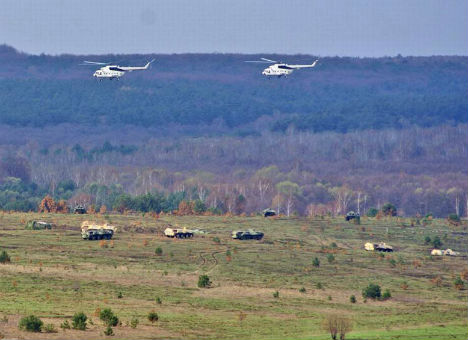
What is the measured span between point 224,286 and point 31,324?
1585 inches

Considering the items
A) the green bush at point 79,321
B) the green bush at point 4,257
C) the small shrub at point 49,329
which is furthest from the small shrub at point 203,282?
the small shrub at point 49,329

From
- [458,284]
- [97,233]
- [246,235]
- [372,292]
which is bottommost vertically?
[246,235]

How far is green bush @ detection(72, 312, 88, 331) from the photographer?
362ft

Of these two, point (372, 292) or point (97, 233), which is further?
point (97, 233)

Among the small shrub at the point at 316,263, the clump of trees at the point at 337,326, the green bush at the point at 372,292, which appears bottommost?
the small shrub at the point at 316,263

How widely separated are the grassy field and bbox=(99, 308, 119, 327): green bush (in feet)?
2.40

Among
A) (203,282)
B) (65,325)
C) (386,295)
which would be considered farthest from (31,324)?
(386,295)

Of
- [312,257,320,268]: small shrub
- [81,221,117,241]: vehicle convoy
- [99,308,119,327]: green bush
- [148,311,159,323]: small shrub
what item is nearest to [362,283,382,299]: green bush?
[312,257,320,268]: small shrub

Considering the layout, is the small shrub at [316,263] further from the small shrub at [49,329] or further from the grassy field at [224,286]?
the small shrub at [49,329]

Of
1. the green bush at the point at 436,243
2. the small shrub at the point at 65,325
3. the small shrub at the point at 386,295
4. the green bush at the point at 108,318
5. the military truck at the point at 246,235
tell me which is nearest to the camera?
the small shrub at the point at 65,325

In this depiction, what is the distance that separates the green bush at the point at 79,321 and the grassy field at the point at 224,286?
979 millimetres

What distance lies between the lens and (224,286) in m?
146

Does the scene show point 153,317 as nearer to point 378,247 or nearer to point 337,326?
point 337,326

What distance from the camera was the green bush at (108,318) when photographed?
11306 centimetres
